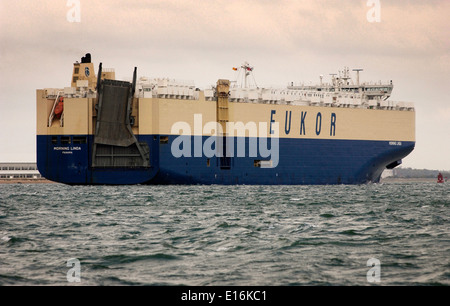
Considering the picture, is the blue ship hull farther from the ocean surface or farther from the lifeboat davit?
the ocean surface

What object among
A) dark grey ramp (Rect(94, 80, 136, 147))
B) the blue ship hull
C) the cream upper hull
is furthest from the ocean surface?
the cream upper hull

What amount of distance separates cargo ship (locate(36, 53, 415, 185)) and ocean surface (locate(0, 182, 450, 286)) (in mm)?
21569

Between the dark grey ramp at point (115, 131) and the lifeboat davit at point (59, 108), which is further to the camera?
the lifeboat davit at point (59, 108)

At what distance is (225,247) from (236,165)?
36.2 meters

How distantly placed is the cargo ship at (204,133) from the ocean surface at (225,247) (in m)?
21.6

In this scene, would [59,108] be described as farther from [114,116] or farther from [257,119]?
[257,119]

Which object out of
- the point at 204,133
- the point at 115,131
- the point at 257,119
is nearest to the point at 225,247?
the point at 115,131

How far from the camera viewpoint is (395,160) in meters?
63.1

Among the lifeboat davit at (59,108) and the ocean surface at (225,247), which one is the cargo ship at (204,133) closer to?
the lifeboat davit at (59,108)

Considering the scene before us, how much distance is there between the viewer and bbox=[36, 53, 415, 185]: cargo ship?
46688mm

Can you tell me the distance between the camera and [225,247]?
15.3 metres

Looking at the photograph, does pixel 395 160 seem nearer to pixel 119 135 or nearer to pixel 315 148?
pixel 315 148

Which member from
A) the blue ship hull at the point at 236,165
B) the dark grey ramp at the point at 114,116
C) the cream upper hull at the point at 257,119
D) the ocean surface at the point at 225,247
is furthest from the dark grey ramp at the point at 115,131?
the ocean surface at the point at 225,247

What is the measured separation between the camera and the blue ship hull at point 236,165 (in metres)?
46.9
